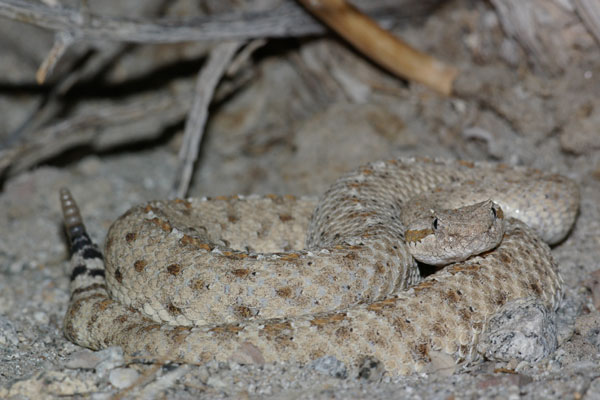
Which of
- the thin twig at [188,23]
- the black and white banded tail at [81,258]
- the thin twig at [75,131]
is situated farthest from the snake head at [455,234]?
the thin twig at [75,131]

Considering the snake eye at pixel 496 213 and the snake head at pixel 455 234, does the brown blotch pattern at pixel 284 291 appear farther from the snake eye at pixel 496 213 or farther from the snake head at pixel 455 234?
the snake eye at pixel 496 213

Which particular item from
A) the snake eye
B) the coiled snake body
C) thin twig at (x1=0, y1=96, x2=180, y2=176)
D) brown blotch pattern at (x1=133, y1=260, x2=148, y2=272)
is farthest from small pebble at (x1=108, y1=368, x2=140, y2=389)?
thin twig at (x1=0, y1=96, x2=180, y2=176)

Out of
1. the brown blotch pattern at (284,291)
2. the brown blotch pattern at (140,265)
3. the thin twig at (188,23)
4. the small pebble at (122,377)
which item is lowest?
the small pebble at (122,377)

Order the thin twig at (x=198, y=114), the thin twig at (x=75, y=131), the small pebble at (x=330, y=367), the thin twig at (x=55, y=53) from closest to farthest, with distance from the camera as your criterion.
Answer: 1. the small pebble at (x=330, y=367)
2. the thin twig at (x=55, y=53)
3. the thin twig at (x=198, y=114)
4. the thin twig at (x=75, y=131)

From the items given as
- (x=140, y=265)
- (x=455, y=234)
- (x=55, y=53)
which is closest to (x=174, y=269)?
(x=140, y=265)

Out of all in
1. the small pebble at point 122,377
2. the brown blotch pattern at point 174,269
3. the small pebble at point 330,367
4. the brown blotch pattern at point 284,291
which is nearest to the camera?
the small pebble at point 122,377

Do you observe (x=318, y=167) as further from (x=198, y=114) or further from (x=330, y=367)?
(x=330, y=367)

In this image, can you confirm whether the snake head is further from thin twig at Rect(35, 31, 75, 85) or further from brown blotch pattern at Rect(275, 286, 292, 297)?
thin twig at Rect(35, 31, 75, 85)
